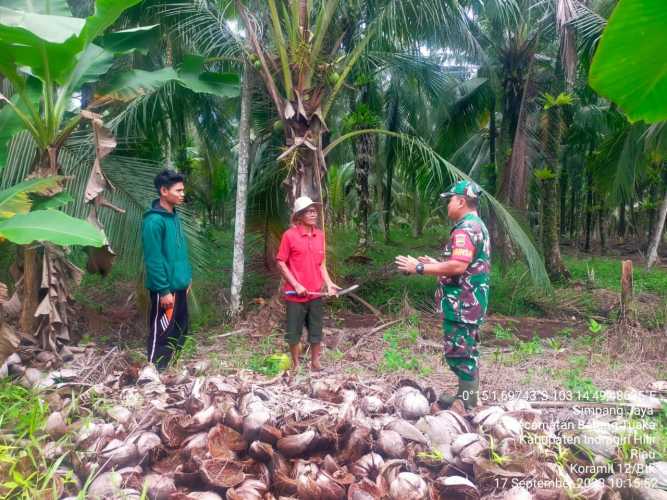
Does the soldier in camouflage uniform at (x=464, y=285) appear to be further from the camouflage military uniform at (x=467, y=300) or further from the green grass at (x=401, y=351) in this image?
the green grass at (x=401, y=351)

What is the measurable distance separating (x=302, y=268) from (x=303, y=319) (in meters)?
0.42

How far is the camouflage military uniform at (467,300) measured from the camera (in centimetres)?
324

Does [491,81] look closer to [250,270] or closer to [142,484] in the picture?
[250,270]

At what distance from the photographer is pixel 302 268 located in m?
4.31

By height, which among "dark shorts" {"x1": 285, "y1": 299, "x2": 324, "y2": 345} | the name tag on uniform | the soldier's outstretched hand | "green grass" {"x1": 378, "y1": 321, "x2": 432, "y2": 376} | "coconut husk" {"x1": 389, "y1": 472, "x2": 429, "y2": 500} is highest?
the name tag on uniform

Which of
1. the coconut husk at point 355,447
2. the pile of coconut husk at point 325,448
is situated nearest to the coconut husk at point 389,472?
the pile of coconut husk at point 325,448

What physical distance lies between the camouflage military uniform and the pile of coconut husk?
20.5 inches

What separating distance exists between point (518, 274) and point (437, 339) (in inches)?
133

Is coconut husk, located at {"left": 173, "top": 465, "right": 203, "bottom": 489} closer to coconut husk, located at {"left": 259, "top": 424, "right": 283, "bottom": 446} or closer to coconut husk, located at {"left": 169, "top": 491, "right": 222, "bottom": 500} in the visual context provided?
coconut husk, located at {"left": 169, "top": 491, "right": 222, "bottom": 500}

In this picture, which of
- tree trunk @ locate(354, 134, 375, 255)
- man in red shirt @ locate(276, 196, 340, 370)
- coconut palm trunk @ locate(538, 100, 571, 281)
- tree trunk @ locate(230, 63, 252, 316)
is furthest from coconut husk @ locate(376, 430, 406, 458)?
tree trunk @ locate(354, 134, 375, 255)

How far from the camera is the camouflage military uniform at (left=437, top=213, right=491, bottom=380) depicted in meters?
3.24

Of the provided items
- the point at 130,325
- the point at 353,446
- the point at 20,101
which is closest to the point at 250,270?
the point at 130,325

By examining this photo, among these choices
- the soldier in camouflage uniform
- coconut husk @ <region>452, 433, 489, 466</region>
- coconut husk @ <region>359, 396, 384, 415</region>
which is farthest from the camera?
the soldier in camouflage uniform

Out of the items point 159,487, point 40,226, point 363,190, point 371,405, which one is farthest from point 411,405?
point 363,190
